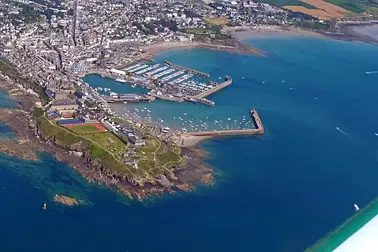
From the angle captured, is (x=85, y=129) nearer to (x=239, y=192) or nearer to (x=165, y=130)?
(x=165, y=130)

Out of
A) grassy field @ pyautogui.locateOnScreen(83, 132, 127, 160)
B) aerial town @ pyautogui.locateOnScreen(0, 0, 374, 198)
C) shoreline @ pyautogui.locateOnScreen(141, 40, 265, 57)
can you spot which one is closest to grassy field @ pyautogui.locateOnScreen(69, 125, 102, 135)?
aerial town @ pyautogui.locateOnScreen(0, 0, 374, 198)

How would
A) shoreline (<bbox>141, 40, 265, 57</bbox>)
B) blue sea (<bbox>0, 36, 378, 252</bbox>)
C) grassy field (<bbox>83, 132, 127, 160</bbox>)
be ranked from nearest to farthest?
1. blue sea (<bbox>0, 36, 378, 252</bbox>)
2. grassy field (<bbox>83, 132, 127, 160</bbox>)
3. shoreline (<bbox>141, 40, 265, 57</bbox>)

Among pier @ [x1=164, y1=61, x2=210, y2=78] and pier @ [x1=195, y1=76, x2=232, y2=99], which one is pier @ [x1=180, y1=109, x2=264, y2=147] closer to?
pier @ [x1=195, y1=76, x2=232, y2=99]

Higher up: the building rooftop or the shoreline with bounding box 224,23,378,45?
the shoreline with bounding box 224,23,378,45

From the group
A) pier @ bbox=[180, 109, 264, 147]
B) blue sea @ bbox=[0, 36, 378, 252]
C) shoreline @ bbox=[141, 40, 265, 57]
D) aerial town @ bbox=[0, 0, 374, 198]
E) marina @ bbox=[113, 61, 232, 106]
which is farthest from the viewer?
shoreline @ bbox=[141, 40, 265, 57]

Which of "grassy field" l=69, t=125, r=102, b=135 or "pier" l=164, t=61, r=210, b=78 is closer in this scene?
"grassy field" l=69, t=125, r=102, b=135

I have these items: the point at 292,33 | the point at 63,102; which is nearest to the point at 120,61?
the point at 63,102
